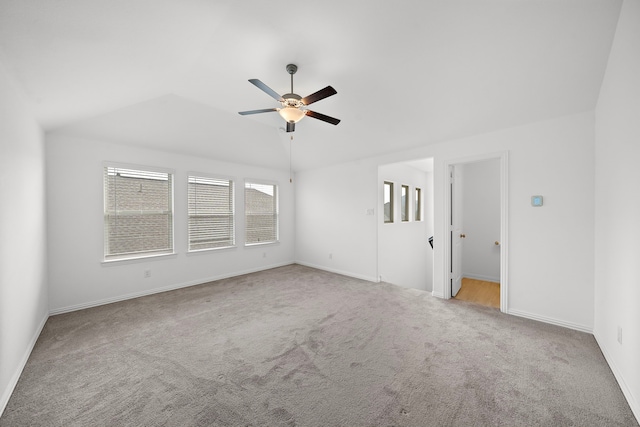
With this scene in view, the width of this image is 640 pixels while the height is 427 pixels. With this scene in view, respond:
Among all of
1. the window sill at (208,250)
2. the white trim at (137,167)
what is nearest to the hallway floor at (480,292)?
the window sill at (208,250)

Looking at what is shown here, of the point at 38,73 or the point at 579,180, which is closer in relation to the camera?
the point at 38,73

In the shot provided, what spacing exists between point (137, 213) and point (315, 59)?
3718 millimetres

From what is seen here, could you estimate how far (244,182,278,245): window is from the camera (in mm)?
5656

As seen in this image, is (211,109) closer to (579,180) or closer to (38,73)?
(38,73)

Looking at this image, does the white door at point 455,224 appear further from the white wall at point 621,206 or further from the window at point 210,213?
the window at point 210,213

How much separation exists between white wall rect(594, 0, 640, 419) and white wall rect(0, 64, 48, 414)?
178 inches

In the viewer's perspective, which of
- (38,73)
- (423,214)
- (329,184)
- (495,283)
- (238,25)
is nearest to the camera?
(38,73)

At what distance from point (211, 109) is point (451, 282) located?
4750 mm

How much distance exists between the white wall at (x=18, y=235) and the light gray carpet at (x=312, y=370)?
0.76ft

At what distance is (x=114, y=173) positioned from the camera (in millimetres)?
3900

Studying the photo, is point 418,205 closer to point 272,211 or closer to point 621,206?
point 272,211

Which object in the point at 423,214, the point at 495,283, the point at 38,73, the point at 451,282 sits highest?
the point at 38,73

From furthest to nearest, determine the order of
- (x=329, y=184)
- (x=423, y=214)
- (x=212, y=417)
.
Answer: (x=423, y=214) → (x=329, y=184) → (x=212, y=417)

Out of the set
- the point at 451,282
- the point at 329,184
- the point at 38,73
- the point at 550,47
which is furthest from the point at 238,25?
the point at 451,282
